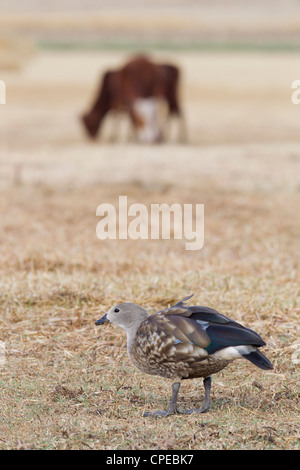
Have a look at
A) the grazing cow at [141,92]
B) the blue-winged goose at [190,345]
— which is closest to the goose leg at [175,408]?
the blue-winged goose at [190,345]

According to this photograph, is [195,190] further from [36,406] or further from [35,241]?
[36,406]

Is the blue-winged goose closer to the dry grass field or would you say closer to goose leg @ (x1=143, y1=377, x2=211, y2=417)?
goose leg @ (x1=143, y1=377, x2=211, y2=417)

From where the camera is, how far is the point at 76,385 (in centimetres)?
484

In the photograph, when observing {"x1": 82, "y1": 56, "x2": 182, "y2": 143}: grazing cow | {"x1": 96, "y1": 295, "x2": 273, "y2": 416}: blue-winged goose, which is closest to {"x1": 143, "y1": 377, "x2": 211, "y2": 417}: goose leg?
{"x1": 96, "y1": 295, "x2": 273, "y2": 416}: blue-winged goose

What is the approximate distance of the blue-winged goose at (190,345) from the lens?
4.13 meters

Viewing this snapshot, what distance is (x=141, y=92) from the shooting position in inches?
808

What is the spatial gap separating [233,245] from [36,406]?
5.48 metres

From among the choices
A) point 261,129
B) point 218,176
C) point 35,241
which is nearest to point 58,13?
point 261,129

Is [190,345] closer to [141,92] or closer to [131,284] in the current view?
[131,284]

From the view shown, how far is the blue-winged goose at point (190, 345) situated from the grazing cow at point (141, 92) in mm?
15582

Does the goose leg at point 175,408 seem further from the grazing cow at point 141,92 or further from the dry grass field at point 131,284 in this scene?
the grazing cow at point 141,92

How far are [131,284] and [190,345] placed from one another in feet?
8.43
